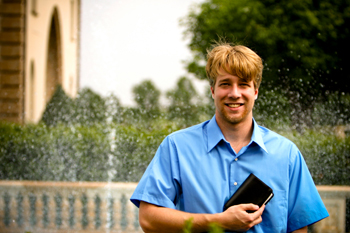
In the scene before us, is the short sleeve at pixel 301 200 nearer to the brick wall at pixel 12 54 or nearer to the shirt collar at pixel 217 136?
the shirt collar at pixel 217 136

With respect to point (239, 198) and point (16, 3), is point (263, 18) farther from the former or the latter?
point (239, 198)

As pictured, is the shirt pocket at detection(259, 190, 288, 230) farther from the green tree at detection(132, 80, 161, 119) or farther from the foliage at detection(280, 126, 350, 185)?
the green tree at detection(132, 80, 161, 119)

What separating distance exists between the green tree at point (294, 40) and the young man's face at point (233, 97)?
4.75m

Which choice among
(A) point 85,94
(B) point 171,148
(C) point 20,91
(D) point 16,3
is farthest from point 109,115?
(D) point 16,3

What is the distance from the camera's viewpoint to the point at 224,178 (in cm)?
152

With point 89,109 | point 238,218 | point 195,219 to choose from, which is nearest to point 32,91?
point 89,109

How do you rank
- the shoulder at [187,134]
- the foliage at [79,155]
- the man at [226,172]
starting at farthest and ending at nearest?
the foliage at [79,155] < the shoulder at [187,134] < the man at [226,172]

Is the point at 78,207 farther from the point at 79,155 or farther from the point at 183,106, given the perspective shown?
the point at 183,106

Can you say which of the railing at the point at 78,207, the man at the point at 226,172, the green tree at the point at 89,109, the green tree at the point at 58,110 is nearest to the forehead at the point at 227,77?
the man at the point at 226,172

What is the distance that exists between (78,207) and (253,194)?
3.56 meters

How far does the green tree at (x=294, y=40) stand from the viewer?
22.2ft

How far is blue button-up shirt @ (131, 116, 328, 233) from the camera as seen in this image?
1.48 meters

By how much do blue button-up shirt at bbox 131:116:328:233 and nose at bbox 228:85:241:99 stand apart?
0.18 meters

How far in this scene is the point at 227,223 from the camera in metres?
1.38
